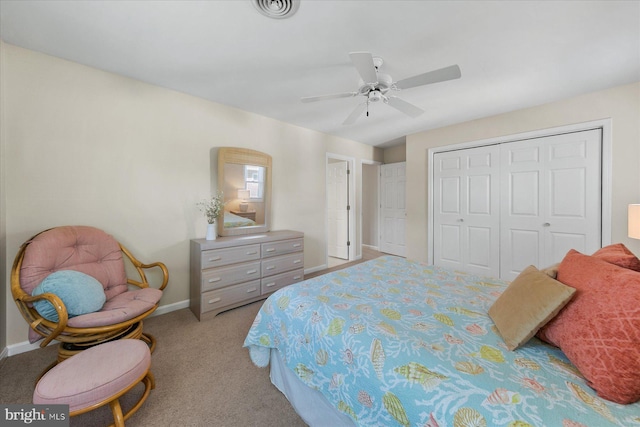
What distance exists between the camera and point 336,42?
1824 mm

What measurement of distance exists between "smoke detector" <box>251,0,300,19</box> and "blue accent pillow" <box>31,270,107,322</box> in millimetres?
2241

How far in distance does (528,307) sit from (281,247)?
2537 mm

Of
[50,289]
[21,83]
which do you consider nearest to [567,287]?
[50,289]

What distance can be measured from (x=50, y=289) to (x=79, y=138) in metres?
1.41

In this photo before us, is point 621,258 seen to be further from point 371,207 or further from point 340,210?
point 371,207

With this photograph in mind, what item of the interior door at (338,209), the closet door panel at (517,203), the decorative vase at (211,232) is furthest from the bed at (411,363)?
the interior door at (338,209)

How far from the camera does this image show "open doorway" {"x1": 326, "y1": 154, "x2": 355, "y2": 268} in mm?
4941

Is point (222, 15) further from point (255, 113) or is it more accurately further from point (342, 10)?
point (255, 113)

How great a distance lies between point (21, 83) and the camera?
194 centimetres

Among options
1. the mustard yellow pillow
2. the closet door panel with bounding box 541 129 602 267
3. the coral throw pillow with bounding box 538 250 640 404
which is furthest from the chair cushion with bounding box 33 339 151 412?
the closet door panel with bounding box 541 129 602 267

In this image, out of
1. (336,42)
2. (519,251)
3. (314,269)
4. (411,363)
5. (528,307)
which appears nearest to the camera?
(411,363)

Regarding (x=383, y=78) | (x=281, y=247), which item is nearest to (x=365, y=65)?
(x=383, y=78)

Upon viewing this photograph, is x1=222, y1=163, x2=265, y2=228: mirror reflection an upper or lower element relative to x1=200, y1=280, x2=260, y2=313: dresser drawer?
upper

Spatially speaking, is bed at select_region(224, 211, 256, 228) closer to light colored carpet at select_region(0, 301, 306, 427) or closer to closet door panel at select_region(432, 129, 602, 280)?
light colored carpet at select_region(0, 301, 306, 427)
